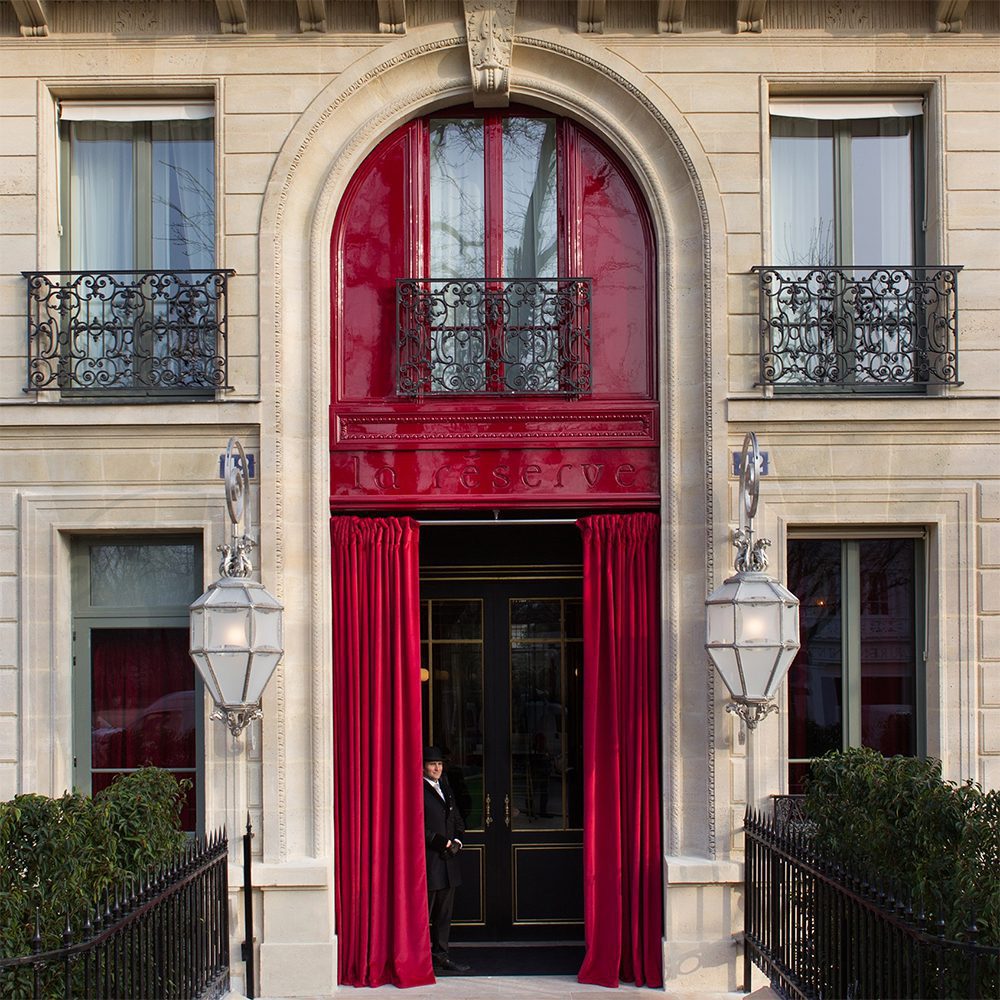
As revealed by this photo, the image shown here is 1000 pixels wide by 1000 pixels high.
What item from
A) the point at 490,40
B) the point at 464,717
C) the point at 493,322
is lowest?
the point at 464,717

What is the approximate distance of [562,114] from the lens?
36.2 feet

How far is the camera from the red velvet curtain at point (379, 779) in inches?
414

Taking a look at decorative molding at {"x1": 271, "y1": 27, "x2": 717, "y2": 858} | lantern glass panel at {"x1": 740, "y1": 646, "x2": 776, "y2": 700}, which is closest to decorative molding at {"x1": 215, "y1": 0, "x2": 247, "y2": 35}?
decorative molding at {"x1": 271, "y1": 27, "x2": 717, "y2": 858}

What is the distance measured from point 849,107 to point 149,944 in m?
7.70

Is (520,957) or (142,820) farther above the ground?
(142,820)

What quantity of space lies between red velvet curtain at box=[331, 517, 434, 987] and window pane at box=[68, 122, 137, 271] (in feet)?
9.94

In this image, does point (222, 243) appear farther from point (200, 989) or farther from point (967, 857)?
point (967, 857)

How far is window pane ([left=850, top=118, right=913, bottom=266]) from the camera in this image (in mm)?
11078

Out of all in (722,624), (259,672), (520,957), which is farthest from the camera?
(520,957)

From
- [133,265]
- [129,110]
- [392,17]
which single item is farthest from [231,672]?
[392,17]

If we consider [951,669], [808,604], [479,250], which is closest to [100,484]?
[479,250]

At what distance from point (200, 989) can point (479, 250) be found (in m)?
5.57

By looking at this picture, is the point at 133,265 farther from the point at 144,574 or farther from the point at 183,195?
the point at 144,574

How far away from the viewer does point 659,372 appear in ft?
35.4
